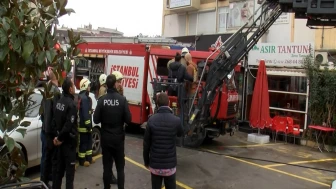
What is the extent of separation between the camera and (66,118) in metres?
5.20

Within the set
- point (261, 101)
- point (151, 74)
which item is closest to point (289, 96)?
point (261, 101)

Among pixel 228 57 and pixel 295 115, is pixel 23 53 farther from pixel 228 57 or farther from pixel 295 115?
pixel 295 115

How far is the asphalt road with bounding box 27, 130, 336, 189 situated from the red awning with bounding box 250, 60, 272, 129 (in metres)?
0.83

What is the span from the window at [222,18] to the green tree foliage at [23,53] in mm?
18901

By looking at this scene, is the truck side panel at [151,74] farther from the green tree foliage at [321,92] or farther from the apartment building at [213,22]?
the apartment building at [213,22]

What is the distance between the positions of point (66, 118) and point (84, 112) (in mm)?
1388

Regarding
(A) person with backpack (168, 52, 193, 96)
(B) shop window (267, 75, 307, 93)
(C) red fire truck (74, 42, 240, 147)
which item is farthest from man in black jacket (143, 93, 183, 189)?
(B) shop window (267, 75, 307, 93)

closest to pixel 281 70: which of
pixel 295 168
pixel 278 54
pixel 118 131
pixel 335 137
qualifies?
pixel 278 54

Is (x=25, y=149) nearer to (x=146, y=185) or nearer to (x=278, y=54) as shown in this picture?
(x=146, y=185)

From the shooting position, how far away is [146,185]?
649cm

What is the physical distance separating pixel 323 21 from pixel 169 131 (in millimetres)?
4451

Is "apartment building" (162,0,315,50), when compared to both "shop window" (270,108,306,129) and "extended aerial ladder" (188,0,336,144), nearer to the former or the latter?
"shop window" (270,108,306,129)

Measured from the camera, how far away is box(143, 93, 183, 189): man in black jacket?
452 cm

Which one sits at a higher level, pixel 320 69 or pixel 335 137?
pixel 320 69
